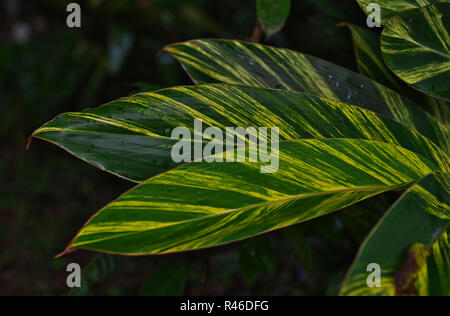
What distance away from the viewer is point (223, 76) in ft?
2.25

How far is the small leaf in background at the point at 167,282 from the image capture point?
94 centimetres

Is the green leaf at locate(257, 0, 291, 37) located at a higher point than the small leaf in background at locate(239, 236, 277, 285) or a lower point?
higher

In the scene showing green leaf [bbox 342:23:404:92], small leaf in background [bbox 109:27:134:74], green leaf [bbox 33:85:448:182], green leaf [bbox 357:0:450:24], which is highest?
small leaf in background [bbox 109:27:134:74]

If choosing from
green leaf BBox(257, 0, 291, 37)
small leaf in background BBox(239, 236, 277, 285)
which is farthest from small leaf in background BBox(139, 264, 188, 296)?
green leaf BBox(257, 0, 291, 37)

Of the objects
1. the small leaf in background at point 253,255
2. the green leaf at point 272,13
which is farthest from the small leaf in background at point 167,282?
the green leaf at point 272,13

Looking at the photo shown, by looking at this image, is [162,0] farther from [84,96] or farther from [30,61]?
[30,61]

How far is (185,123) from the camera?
0.57 m

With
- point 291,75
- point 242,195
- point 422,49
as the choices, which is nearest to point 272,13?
point 291,75

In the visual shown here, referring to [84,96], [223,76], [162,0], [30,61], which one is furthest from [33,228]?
[223,76]

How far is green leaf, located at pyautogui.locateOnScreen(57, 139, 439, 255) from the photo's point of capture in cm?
46

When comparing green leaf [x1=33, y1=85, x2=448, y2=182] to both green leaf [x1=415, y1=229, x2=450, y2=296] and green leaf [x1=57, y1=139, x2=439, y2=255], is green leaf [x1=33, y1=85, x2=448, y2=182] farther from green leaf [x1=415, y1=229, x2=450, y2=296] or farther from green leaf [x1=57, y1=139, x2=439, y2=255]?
green leaf [x1=415, y1=229, x2=450, y2=296]

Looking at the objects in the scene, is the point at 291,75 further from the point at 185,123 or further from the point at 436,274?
the point at 436,274

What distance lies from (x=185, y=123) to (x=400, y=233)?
0.99 ft

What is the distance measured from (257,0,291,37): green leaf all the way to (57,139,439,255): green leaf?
0.34 m
